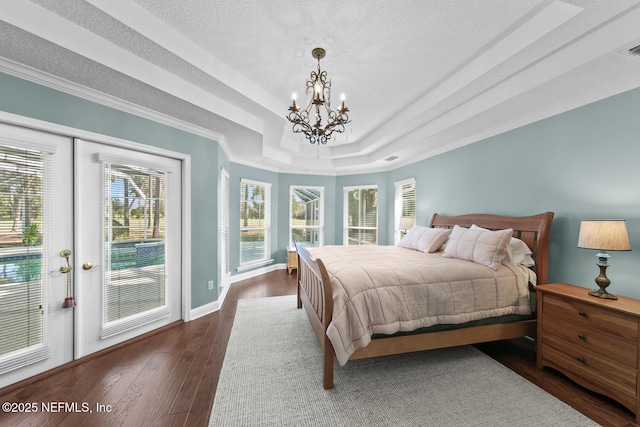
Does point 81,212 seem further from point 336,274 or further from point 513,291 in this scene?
point 513,291

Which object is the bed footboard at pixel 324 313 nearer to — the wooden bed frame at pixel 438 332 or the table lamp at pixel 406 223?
the wooden bed frame at pixel 438 332

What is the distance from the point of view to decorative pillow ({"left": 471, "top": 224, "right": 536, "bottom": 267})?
264cm

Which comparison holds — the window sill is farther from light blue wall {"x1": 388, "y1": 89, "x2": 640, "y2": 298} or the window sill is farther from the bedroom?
light blue wall {"x1": 388, "y1": 89, "x2": 640, "y2": 298}

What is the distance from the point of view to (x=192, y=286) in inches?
133

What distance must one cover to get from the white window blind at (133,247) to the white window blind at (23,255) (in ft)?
1.44

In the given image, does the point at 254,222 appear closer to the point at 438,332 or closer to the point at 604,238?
the point at 438,332

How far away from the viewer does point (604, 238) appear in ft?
6.40

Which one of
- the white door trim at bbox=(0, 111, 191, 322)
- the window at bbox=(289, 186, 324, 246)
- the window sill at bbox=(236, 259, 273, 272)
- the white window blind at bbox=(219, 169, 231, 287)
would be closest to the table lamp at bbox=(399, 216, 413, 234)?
the window at bbox=(289, 186, 324, 246)

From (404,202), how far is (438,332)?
12.0 ft

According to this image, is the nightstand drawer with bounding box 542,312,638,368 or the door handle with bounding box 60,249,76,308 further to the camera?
the door handle with bounding box 60,249,76,308

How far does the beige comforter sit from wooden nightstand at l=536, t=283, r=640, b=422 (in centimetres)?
28

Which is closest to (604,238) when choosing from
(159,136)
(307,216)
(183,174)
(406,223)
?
(406,223)

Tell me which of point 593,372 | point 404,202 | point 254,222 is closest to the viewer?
point 593,372

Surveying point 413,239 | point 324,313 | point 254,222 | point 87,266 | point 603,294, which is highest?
point 254,222
